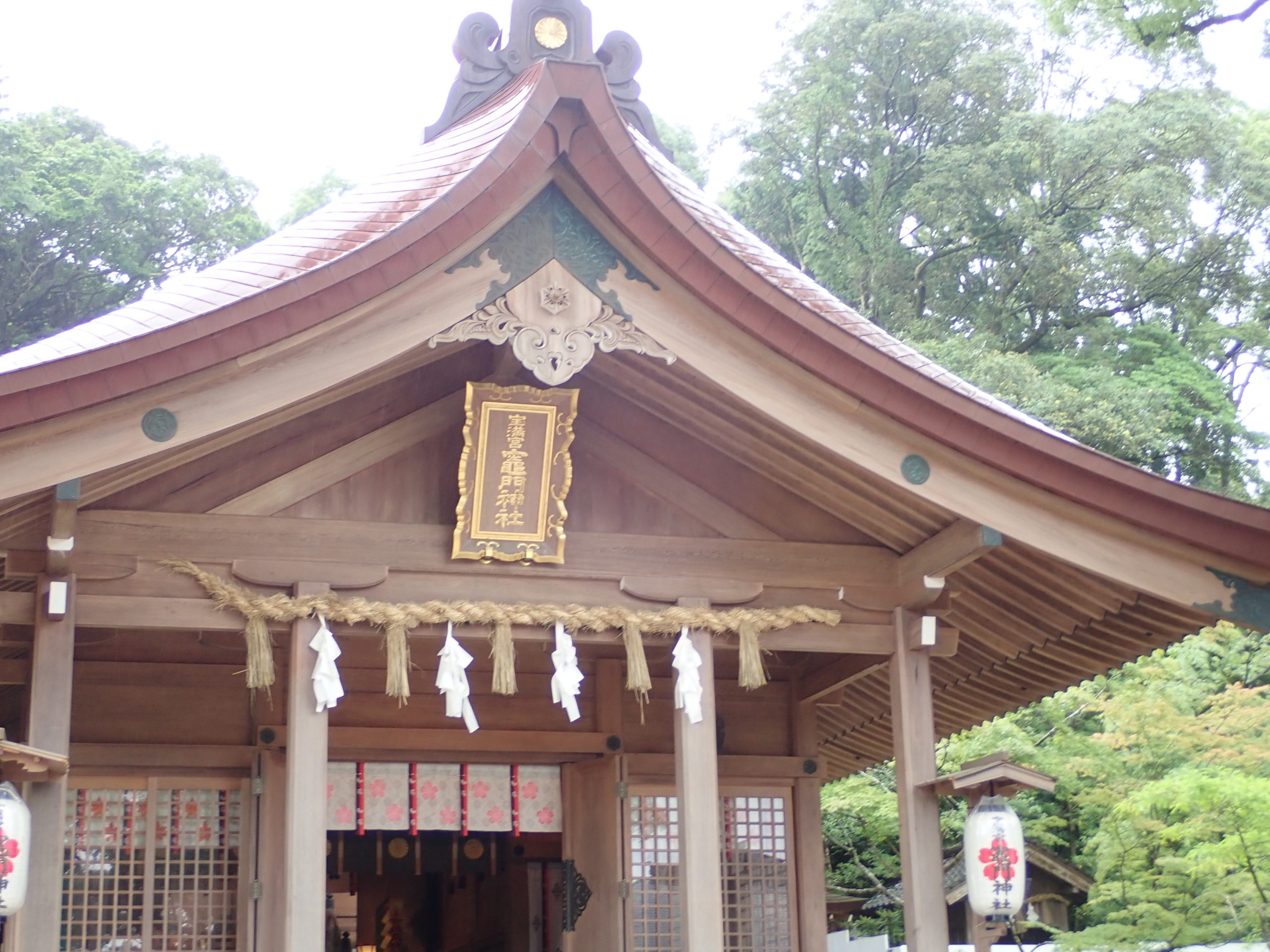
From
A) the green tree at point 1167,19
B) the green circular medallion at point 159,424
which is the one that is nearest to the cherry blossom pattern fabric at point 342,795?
the green circular medallion at point 159,424

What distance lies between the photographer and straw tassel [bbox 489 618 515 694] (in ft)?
22.2

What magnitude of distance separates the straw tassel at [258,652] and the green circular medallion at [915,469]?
3.17 m

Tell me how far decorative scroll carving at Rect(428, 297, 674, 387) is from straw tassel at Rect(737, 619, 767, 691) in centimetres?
175

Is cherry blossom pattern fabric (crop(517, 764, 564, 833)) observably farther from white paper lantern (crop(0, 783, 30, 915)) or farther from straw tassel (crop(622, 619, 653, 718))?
white paper lantern (crop(0, 783, 30, 915))

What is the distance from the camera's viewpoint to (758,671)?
7215mm

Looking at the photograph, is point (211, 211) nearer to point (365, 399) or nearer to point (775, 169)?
point (775, 169)

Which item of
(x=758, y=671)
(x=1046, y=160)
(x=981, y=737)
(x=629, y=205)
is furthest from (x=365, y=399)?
(x=1046, y=160)

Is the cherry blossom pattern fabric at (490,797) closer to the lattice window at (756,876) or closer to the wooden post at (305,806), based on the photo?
the lattice window at (756,876)

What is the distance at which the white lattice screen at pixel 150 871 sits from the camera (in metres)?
7.80

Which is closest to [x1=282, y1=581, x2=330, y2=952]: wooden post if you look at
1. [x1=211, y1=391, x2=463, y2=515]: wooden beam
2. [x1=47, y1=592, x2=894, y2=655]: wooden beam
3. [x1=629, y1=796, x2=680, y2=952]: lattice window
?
[x1=47, y1=592, x2=894, y2=655]: wooden beam

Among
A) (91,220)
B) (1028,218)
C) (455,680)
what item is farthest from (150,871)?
(91,220)

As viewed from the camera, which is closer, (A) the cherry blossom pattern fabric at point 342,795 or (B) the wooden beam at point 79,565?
(B) the wooden beam at point 79,565

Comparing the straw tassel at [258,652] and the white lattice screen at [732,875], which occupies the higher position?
the straw tassel at [258,652]

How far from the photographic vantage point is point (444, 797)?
8695 millimetres
